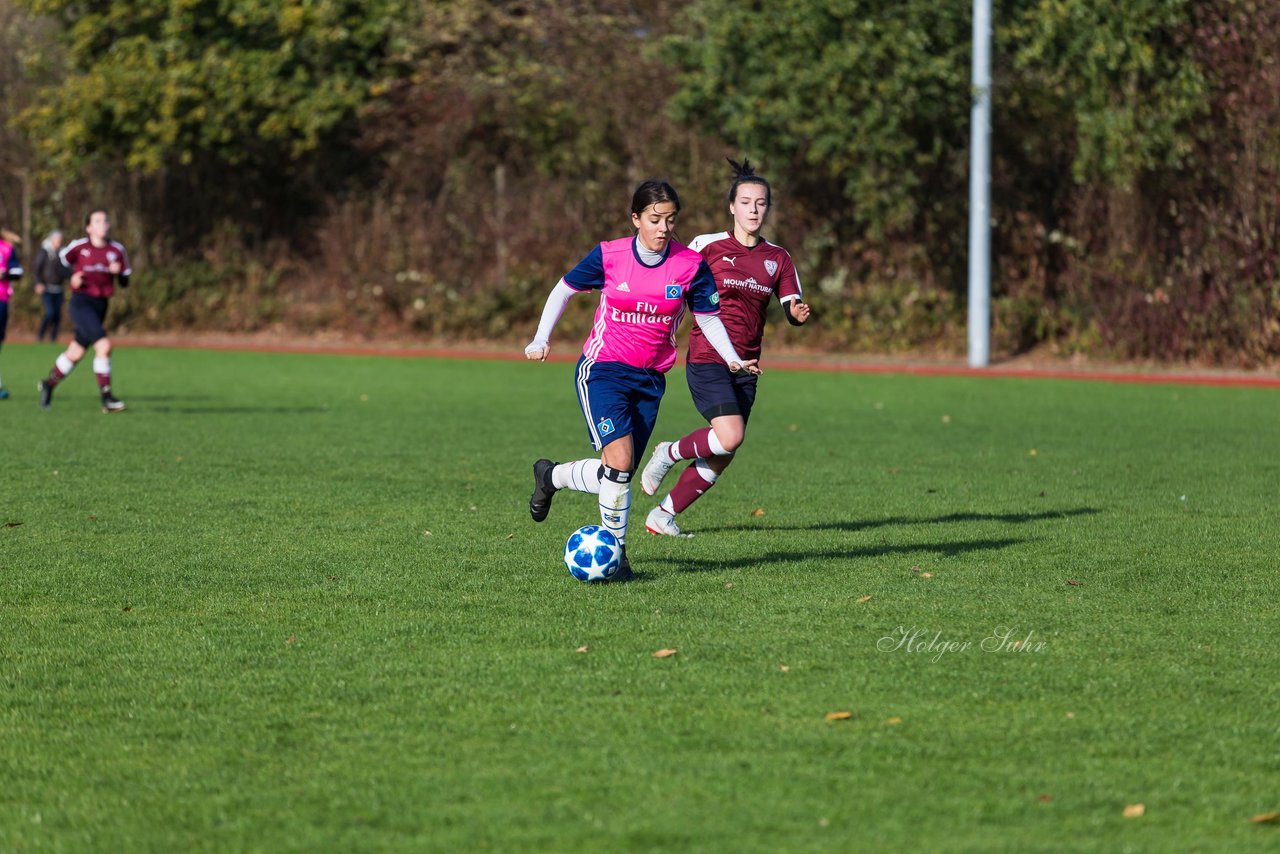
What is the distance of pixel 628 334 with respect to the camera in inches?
312

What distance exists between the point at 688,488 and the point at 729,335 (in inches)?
33.4

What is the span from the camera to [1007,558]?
854 cm

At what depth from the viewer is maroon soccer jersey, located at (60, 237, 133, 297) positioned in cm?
1670

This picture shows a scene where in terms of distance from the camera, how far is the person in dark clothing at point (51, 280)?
29.5m

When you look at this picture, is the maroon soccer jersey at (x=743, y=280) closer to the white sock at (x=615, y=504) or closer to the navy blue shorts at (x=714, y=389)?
the navy blue shorts at (x=714, y=389)

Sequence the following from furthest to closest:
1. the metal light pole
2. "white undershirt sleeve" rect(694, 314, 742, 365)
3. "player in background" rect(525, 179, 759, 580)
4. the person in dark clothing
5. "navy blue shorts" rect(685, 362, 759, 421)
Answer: the person in dark clothing
the metal light pole
"navy blue shorts" rect(685, 362, 759, 421)
"white undershirt sleeve" rect(694, 314, 742, 365)
"player in background" rect(525, 179, 759, 580)

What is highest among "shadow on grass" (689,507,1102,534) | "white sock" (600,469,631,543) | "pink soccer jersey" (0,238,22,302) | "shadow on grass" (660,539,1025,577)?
"pink soccer jersey" (0,238,22,302)

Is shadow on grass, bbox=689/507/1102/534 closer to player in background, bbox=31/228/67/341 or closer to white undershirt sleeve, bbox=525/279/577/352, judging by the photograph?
white undershirt sleeve, bbox=525/279/577/352

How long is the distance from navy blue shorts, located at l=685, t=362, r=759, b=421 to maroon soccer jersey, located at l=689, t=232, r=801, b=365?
0.11 m

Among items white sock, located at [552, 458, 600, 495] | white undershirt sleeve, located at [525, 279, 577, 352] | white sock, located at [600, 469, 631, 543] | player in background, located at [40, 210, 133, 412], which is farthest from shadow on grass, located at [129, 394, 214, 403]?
white sock, located at [600, 469, 631, 543]

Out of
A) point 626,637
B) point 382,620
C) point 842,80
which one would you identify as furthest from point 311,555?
point 842,80

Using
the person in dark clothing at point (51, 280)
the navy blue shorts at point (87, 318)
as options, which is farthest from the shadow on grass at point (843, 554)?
the person in dark clothing at point (51, 280)

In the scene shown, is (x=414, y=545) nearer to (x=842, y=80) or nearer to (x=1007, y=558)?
(x=1007, y=558)
